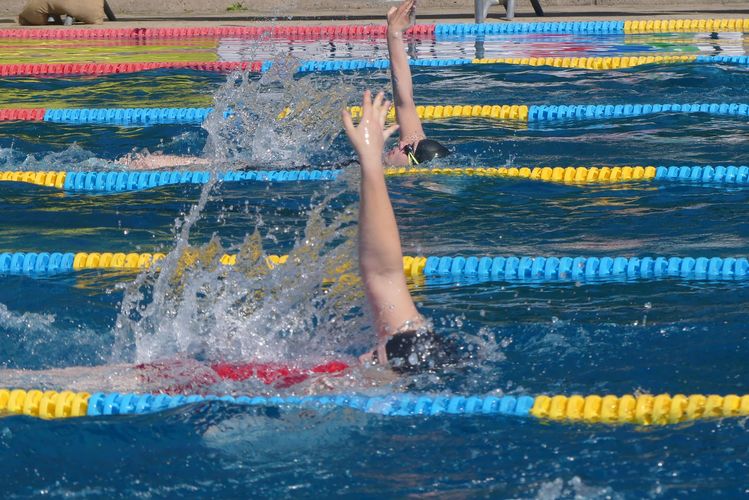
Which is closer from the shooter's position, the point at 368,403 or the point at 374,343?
the point at 368,403

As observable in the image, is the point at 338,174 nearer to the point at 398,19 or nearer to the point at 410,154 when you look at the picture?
the point at 410,154

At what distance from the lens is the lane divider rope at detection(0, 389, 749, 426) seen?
3.12 m

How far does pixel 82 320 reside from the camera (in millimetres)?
4098

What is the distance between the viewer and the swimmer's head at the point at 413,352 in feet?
10.7

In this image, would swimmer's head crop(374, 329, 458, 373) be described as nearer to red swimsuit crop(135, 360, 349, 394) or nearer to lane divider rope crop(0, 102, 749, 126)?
red swimsuit crop(135, 360, 349, 394)

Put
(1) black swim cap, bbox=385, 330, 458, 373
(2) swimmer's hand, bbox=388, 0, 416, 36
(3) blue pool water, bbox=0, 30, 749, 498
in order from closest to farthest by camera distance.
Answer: (3) blue pool water, bbox=0, 30, 749, 498 → (1) black swim cap, bbox=385, 330, 458, 373 → (2) swimmer's hand, bbox=388, 0, 416, 36

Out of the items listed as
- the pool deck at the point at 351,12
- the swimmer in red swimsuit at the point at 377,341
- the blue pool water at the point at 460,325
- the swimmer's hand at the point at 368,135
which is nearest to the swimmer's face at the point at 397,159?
the blue pool water at the point at 460,325

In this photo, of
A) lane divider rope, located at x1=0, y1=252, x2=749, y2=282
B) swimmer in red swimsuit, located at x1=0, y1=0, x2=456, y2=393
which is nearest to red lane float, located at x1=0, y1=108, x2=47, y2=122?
lane divider rope, located at x1=0, y1=252, x2=749, y2=282

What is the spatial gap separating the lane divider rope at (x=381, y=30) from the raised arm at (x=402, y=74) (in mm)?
5393

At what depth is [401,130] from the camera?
6.04 m

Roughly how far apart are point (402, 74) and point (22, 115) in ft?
10.3

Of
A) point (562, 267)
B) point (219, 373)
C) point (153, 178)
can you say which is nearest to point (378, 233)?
point (219, 373)

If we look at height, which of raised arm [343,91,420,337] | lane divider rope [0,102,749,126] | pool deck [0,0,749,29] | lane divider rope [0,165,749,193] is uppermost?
pool deck [0,0,749,29]

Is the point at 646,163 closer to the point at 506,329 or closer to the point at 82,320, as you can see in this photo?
the point at 506,329
